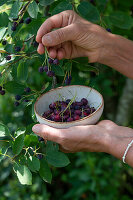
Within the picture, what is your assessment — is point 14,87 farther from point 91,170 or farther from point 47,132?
point 91,170

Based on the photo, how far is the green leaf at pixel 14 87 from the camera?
1445 millimetres

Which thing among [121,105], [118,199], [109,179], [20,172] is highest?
[20,172]

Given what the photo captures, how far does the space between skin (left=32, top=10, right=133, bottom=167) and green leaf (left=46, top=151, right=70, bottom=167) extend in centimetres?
7

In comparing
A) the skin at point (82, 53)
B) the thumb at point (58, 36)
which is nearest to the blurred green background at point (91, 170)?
the skin at point (82, 53)

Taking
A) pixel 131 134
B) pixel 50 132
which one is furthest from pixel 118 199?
pixel 50 132

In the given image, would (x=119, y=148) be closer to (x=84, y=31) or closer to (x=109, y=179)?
(x=84, y=31)

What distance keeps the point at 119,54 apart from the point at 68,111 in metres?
0.63

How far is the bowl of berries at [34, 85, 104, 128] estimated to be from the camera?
1.28 m

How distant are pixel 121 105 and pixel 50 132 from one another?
1.57 meters

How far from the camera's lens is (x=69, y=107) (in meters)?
1.40

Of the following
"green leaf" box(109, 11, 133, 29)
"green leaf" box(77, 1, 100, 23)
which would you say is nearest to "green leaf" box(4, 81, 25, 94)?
"green leaf" box(77, 1, 100, 23)

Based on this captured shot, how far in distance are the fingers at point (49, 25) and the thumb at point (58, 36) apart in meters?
0.03

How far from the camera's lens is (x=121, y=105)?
2686 millimetres

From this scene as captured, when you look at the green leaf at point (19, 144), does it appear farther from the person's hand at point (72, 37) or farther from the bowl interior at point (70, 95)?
the person's hand at point (72, 37)
